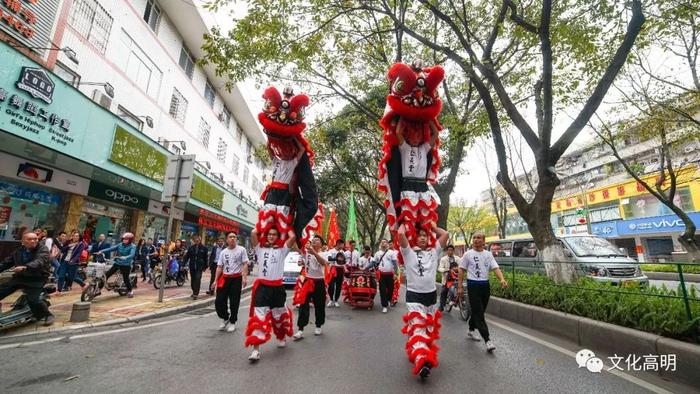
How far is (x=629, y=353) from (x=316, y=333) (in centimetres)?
415

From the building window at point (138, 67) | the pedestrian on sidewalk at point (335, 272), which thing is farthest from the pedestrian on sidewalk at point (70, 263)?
the building window at point (138, 67)

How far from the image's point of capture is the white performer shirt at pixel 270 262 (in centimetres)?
407

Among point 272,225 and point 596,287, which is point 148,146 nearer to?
point 272,225

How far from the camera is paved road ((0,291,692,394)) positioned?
3072mm

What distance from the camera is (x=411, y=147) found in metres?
4.18

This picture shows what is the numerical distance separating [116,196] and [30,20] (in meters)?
6.55

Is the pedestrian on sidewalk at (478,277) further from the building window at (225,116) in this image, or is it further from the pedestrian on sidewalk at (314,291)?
the building window at (225,116)

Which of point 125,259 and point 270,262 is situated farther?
point 125,259

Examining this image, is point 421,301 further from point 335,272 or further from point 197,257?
point 197,257

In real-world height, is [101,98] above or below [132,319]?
above

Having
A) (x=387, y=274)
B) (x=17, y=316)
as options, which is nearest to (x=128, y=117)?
(x=17, y=316)

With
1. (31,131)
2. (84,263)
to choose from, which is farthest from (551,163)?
(84,263)

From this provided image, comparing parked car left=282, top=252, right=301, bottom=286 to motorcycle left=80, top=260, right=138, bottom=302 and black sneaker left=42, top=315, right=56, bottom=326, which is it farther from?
black sneaker left=42, top=315, right=56, bottom=326

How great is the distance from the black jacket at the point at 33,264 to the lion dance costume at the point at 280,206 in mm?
3603
